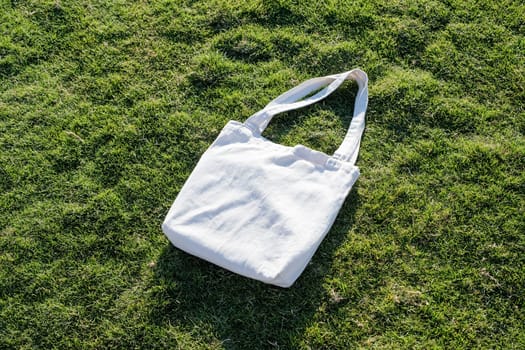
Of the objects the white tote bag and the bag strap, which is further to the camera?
the bag strap

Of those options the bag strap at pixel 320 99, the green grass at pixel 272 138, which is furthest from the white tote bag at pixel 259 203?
the green grass at pixel 272 138

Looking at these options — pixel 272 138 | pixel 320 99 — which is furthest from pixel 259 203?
pixel 320 99

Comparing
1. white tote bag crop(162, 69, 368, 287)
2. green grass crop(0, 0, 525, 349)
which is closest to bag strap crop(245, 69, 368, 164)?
white tote bag crop(162, 69, 368, 287)

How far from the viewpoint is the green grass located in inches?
121

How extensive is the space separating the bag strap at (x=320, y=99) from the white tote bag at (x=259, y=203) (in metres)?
0.02

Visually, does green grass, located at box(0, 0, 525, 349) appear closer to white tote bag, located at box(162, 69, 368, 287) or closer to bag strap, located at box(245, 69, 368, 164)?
bag strap, located at box(245, 69, 368, 164)

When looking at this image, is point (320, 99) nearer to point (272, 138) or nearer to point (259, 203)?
point (272, 138)

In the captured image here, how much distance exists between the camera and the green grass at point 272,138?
309cm

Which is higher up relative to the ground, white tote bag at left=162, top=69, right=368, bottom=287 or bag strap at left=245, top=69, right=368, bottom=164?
bag strap at left=245, top=69, right=368, bottom=164

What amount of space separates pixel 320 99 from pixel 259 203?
39.5 inches

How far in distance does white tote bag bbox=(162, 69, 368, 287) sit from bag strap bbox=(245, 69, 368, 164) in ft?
0.05

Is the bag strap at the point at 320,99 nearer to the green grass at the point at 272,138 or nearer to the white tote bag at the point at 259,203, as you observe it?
the white tote bag at the point at 259,203

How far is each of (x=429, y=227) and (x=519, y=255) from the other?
538 mm

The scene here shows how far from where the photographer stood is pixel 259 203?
3.17m
